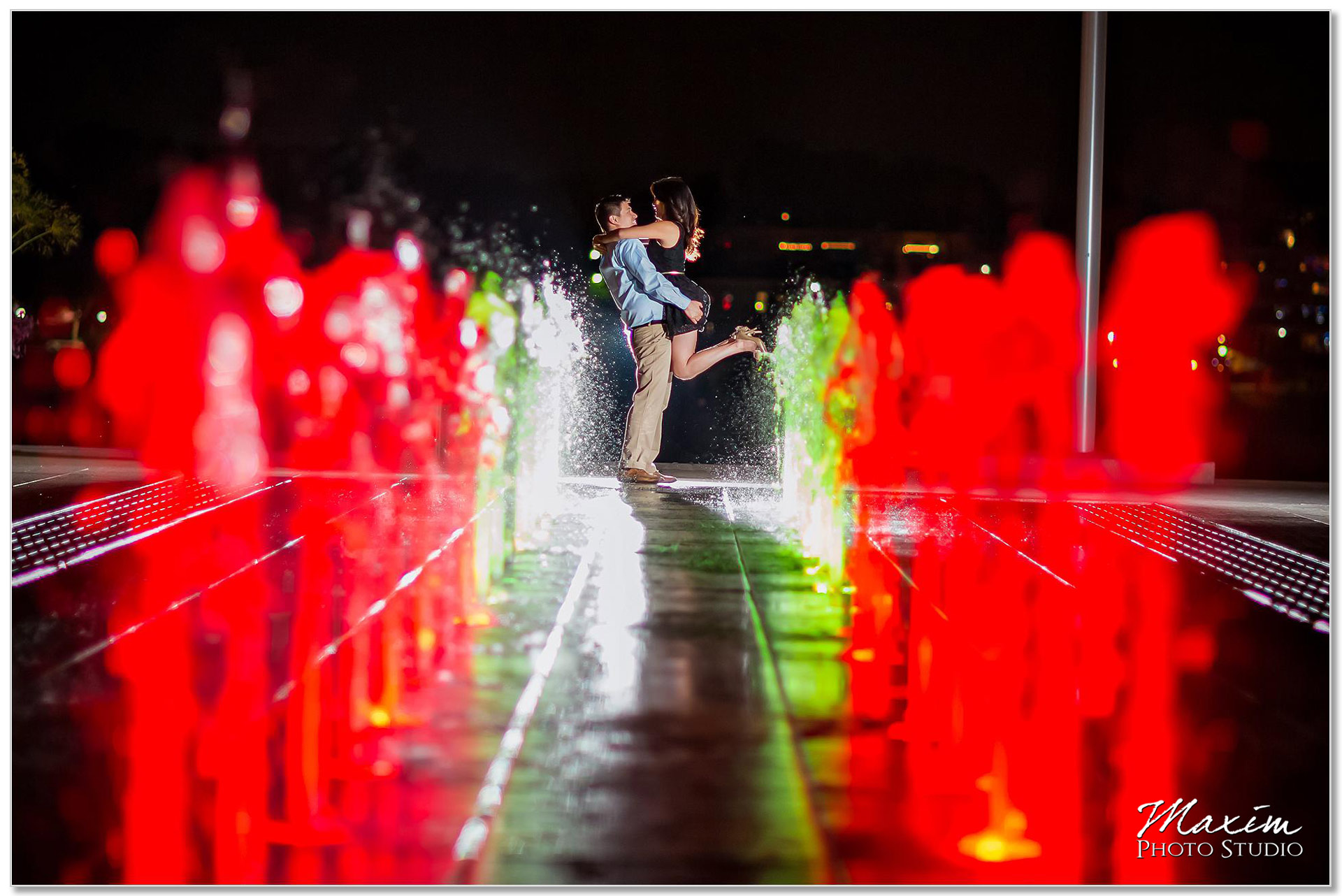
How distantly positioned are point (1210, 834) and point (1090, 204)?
10.5 m

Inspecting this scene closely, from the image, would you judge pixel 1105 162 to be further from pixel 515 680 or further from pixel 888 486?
pixel 515 680

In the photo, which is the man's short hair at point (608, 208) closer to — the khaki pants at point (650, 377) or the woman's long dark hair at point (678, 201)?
the woman's long dark hair at point (678, 201)

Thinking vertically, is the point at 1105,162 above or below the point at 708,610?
above

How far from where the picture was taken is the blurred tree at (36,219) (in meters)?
19.5

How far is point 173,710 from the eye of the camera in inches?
159

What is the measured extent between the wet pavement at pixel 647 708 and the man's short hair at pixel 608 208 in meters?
3.53

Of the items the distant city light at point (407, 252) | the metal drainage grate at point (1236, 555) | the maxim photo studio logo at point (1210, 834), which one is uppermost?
the distant city light at point (407, 252)

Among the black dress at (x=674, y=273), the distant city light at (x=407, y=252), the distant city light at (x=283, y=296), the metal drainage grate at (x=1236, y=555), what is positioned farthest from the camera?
the distant city light at (x=283, y=296)

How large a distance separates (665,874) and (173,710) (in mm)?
1815

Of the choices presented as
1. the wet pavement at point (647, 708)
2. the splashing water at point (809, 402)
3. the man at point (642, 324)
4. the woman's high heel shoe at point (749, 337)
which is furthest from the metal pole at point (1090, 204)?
the wet pavement at point (647, 708)

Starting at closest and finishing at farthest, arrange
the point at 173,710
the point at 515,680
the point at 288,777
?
the point at 288,777
the point at 173,710
the point at 515,680

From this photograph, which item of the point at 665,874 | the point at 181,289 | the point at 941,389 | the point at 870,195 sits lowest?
the point at 665,874

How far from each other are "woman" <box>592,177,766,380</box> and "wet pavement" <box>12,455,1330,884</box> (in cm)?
329

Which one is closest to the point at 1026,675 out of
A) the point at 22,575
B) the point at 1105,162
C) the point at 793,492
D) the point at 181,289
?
the point at 22,575
